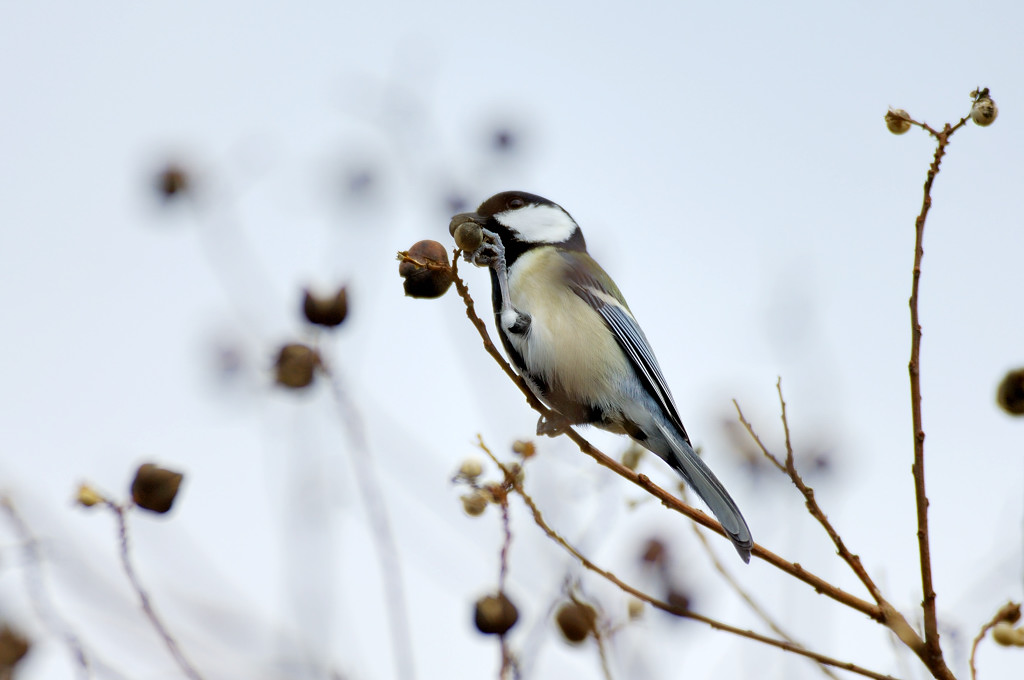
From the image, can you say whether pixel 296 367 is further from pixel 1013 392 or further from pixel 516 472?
pixel 1013 392

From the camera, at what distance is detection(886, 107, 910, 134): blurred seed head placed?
2.72 meters

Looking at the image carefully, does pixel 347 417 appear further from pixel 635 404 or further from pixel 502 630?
pixel 635 404

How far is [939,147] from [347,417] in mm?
1937

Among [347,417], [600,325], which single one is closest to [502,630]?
[347,417]

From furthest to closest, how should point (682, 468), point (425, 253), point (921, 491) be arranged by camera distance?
1. point (682, 468)
2. point (425, 253)
3. point (921, 491)

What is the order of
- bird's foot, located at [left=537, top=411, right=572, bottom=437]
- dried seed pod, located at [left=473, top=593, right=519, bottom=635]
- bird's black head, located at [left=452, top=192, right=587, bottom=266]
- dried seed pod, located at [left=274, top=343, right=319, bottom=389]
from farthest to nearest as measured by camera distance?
bird's black head, located at [left=452, top=192, right=587, bottom=266] → dried seed pod, located at [left=274, top=343, right=319, bottom=389] → bird's foot, located at [left=537, top=411, right=572, bottom=437] → dried seed pod, located at [left=473, top=593, right=519, bottom=635]

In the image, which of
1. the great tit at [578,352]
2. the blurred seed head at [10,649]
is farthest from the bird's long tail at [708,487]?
the blurred seed head at [10,649]

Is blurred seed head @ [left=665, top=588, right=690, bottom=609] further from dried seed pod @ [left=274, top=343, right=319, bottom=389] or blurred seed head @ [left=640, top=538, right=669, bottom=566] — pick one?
dried seed pod @ [left=274, top=343, right=319, bottom=389]

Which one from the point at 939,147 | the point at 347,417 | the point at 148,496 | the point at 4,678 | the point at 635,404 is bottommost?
the point at 4,678

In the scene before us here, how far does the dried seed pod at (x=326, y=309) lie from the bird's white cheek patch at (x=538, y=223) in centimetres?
124

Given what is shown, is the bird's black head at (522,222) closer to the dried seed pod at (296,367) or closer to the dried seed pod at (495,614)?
the dried seed pod at (296,367)

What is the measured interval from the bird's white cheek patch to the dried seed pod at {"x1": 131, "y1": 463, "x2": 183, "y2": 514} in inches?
85.4

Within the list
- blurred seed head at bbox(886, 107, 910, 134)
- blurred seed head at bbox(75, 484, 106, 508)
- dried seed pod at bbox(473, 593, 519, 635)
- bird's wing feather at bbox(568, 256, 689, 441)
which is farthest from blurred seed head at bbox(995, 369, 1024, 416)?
blurred seed head at bbox(75, 484, 106, 508)

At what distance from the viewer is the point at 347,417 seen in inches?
119
